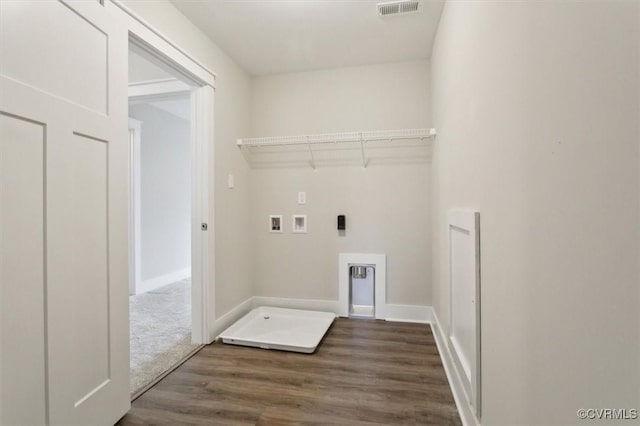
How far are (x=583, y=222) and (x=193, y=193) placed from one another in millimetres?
2301

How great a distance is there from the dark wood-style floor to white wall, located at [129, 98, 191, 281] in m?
2.33

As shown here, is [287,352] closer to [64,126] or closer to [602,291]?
[64,126]

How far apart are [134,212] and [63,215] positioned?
9.50 feet

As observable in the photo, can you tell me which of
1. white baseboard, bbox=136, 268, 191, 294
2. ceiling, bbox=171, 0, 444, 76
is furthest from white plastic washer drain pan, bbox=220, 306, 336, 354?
ceiling, bbox=171, 0, 444, 76

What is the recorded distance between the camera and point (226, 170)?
2633 millimetres

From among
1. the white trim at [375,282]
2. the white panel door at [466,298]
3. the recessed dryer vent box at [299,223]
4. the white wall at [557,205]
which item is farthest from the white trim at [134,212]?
the white wall at [557,205]

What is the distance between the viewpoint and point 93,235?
52.9 inches

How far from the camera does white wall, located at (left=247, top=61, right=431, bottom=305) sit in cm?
280

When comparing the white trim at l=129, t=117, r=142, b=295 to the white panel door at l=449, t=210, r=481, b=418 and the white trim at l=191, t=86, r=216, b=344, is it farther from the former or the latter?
the white panel door at l=449, t=210, r=481, b=418

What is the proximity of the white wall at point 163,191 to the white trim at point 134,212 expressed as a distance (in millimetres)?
64

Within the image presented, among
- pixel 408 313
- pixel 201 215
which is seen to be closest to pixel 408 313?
pixel 408 313

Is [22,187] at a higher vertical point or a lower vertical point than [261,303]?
higher

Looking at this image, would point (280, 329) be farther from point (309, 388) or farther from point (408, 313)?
point (408, 313)

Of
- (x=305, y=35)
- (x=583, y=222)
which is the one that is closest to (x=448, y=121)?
(x=305, y=35)
